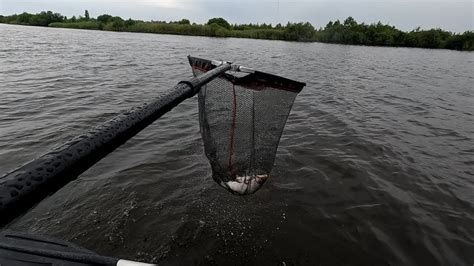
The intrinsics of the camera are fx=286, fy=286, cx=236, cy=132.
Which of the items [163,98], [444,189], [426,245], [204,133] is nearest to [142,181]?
[204,133]

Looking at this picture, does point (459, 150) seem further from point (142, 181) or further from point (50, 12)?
point (50, 12)

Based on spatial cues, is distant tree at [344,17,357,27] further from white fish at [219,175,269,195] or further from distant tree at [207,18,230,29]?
white fish at [219,175,269,195]

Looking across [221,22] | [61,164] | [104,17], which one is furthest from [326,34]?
[61,164]

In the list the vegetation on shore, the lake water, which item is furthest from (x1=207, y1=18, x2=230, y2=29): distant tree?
the lake water

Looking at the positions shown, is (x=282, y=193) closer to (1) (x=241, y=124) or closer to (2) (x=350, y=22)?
(1) (x=241, y=124)

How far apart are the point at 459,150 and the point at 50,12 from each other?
109583 millimetres

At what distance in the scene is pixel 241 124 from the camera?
13.2 ft

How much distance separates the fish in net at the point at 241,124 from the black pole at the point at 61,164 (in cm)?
205

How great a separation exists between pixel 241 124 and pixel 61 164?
2.87m

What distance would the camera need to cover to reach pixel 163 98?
6.95 feet

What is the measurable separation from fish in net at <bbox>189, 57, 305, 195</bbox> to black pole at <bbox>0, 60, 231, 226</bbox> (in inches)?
80.6

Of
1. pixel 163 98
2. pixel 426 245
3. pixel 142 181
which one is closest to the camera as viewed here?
pixel 163 98

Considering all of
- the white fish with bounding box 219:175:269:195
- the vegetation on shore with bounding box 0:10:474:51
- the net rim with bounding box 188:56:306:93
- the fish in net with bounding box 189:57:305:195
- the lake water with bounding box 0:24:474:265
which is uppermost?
the vegetation on shore with bounding box 0:10:474:51

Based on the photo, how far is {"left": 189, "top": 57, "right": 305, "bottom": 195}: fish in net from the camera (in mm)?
3818
